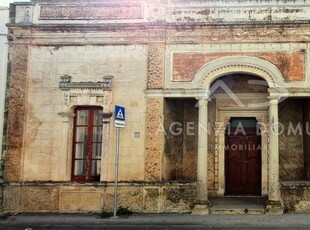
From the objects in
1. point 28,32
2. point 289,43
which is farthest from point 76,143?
point 289,43

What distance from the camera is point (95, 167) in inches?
495

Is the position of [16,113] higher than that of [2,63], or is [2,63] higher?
[2,63]

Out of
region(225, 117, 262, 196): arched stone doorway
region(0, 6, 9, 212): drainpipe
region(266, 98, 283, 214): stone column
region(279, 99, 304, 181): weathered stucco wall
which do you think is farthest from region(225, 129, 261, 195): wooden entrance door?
region(0, 6, 9, 212): drainpipe

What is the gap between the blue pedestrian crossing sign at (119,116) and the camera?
1110 centimetres

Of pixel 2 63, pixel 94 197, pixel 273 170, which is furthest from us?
pixel 2 63

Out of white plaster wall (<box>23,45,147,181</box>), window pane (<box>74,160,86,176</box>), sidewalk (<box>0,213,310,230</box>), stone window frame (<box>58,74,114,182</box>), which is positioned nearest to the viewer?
sidewalk (<box>0,213,310,230</box>)

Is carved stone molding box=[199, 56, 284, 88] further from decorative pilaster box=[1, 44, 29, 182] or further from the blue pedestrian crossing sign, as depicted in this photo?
decorative pilaster box=[1, 44, 29, 182]

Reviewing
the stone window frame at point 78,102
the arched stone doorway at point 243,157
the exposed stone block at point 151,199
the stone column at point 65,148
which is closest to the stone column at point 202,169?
the exposed stone block at point 151,199

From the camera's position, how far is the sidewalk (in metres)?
10.0

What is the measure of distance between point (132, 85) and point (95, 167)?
261cm

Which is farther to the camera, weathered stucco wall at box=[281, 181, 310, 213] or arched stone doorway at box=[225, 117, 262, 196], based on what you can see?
arched stone doorway at box=[225, 117, 262, 196]

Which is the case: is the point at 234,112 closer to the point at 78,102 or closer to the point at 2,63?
the point at 78,102

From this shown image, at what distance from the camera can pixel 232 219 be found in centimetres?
1074

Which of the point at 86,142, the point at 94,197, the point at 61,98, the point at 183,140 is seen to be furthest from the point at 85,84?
the point at 183,140
